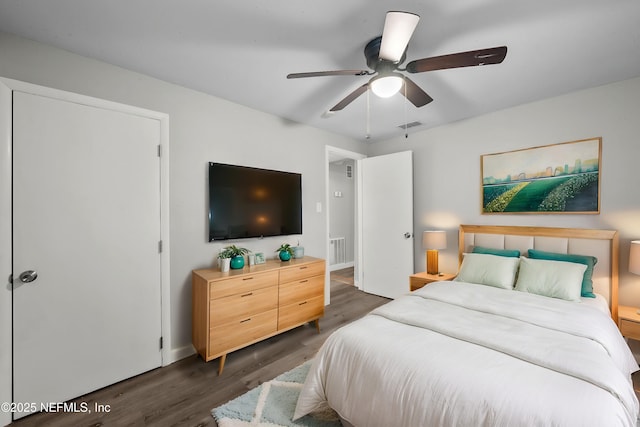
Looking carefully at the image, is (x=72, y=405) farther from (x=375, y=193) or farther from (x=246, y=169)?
(x=375, y=193)

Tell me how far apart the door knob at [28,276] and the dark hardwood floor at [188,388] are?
920 millimetres

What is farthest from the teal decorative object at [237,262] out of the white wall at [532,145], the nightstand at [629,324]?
the nightstand at [629,324]

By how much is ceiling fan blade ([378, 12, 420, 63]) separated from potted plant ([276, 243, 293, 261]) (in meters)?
2.10

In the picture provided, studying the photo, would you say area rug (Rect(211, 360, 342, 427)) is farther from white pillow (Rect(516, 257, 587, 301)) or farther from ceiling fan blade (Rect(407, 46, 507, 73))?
ceiling fan blade (Rect(407, 46, 507, 73))

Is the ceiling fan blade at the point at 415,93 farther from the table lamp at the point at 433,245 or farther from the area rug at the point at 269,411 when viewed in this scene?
the area rug at the point at 269,411

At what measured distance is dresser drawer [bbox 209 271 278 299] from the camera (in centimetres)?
215

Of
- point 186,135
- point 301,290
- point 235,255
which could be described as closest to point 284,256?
point 301,290

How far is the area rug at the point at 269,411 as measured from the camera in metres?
1.62

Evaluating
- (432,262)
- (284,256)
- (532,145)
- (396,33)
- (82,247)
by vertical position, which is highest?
(396,33)

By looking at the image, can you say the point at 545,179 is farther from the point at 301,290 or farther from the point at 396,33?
the point at 301,290

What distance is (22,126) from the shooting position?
1.71 metres

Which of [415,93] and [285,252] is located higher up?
[415,93]

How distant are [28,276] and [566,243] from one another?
14.8 feet

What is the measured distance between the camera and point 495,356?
1.29m
